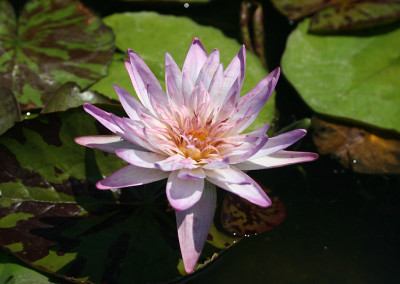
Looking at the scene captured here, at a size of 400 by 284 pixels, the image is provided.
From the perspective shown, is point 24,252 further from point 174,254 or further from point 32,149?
point 174,254

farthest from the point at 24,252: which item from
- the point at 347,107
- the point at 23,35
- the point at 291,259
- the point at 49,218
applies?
the point at 347,107

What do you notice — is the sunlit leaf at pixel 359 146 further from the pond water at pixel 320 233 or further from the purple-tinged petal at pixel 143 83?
the purple-tinged petal at pixel 143 83

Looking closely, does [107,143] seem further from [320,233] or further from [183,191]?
[320,233]

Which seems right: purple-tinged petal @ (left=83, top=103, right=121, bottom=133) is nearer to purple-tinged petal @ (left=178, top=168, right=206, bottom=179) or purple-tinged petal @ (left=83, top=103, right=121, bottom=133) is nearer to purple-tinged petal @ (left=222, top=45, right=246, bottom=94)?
purple-tinged petal @ (left=178, top=168, right=206, bottom=179)

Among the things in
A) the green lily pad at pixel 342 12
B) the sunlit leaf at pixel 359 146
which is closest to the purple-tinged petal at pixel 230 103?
the sunlit leaf at pixel 359 146

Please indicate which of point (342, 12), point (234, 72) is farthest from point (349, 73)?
point (234, 72)

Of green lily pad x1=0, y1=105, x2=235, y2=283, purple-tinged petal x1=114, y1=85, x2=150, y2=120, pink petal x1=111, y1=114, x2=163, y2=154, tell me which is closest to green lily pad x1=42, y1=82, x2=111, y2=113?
green lily pad x1=0, y1=105, x2=235, y2=283
